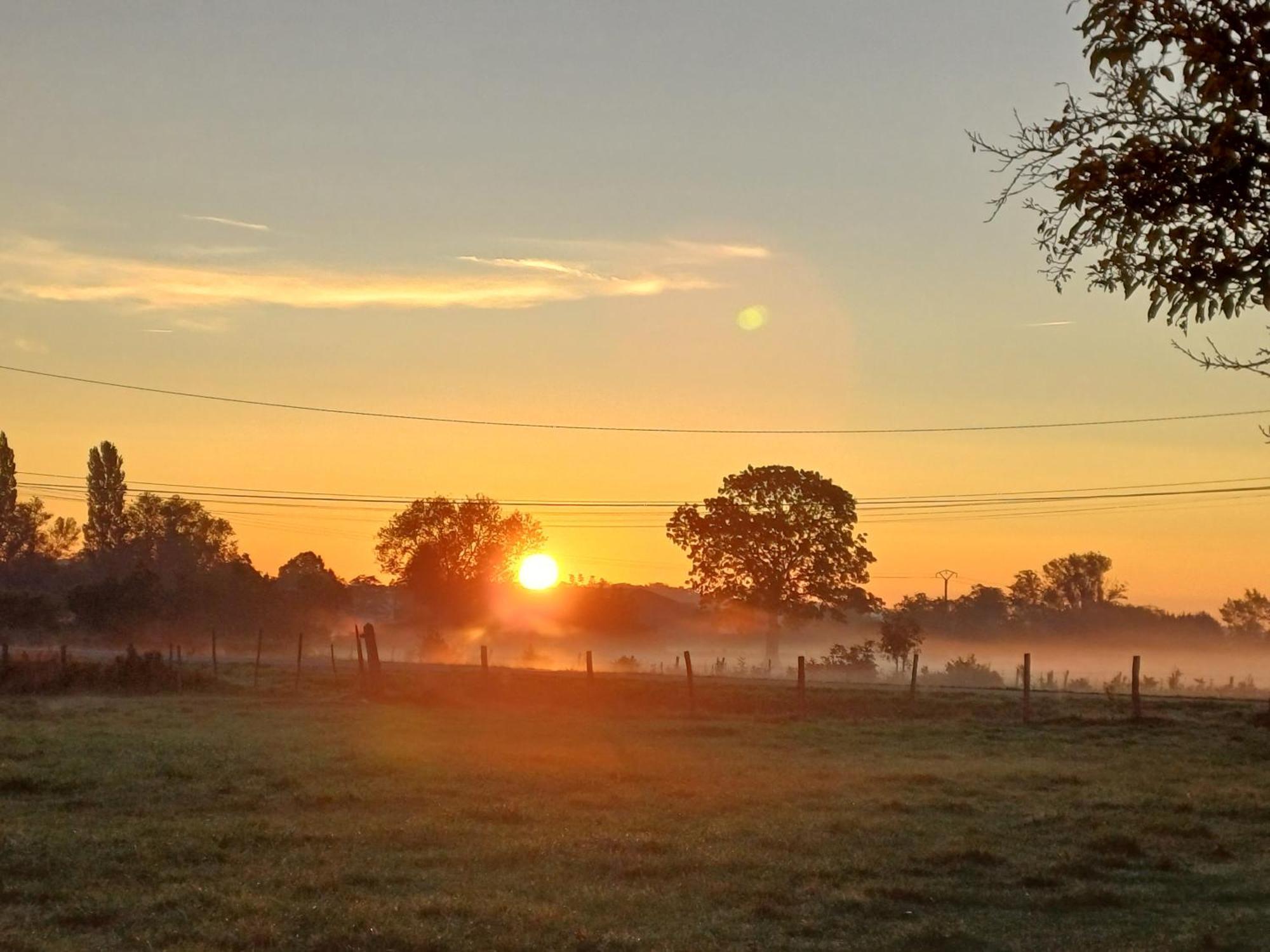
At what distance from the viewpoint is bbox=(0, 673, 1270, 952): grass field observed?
501 inches

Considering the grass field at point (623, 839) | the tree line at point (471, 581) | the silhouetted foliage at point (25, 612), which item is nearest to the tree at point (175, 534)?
the tree line at point (471, 581)

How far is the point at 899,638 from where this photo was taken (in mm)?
77438

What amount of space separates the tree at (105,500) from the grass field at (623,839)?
345 ft

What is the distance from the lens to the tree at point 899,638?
254 feet

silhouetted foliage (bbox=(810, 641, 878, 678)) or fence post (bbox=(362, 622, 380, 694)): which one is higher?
fence post (bbox=(362, 622, 380, 694))

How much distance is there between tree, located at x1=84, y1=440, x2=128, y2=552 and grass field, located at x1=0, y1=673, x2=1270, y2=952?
105130mm

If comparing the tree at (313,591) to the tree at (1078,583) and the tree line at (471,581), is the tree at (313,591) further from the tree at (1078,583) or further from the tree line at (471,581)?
the tree at (1078,583)

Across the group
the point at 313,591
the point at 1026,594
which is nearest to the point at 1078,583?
the point at 1026,594

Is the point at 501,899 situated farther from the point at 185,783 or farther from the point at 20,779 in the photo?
the point at 20,779

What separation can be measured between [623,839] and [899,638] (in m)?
62.3

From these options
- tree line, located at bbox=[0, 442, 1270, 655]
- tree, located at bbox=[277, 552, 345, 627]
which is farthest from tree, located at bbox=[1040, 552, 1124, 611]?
tree, located at bbox=[277, 552, 345, 627]

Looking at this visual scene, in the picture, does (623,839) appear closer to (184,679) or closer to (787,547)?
(184,679)

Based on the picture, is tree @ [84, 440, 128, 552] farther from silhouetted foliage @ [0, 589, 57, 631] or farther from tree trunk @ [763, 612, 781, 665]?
tree trunk @ [763, 612, 781, 665]

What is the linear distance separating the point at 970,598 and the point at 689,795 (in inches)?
4654
